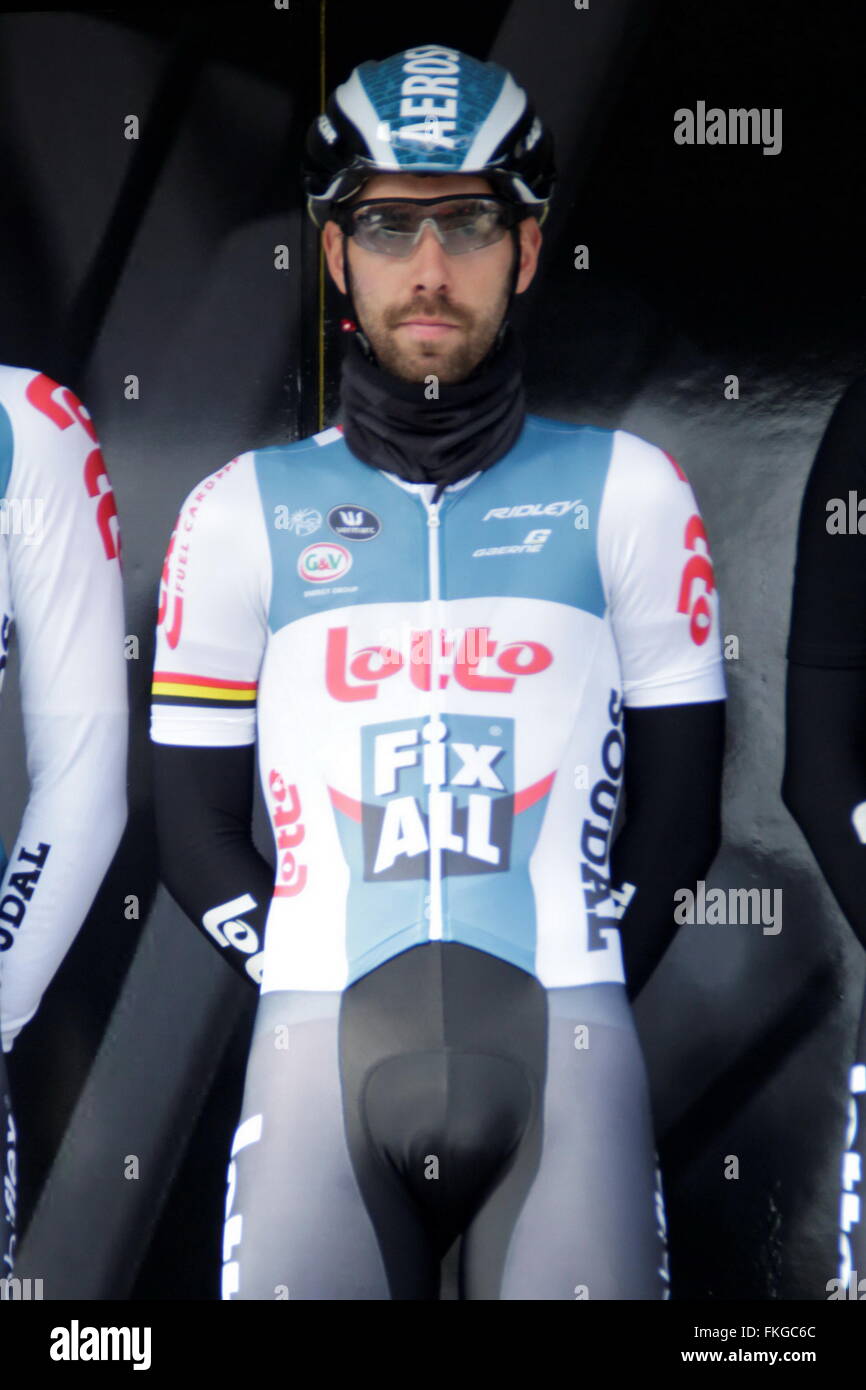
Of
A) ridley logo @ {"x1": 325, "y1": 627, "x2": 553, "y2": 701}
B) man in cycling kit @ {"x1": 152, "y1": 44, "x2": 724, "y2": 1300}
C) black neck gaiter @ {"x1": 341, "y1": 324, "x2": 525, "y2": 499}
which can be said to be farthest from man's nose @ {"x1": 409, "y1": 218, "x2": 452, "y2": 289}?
ridley logo @ {"x1": 325, "y1": 627, "x2": 553, "y2": 701}

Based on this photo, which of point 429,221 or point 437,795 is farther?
point 429,221

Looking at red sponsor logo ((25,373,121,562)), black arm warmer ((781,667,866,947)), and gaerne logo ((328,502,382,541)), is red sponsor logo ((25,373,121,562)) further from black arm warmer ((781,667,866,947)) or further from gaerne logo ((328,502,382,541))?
black arm warmer ((781,667,866,947))

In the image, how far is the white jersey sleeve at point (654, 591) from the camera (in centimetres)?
241

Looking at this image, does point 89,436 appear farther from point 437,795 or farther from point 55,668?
point 437,795

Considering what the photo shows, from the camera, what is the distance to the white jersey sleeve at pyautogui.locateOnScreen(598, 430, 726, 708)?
7.89ft

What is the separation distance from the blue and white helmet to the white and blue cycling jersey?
0.37 meters

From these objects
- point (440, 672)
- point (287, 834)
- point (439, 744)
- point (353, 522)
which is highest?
point (353, 522)

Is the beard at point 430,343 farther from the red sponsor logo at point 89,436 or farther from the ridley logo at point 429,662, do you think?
the red sponsor logo at point 89,436

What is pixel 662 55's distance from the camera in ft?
8.96

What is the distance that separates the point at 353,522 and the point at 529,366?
530mm

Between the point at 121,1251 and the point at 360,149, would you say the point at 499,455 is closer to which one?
the point at 360,149

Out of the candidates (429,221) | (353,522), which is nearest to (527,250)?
(429,221)

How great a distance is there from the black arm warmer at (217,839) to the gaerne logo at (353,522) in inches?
13.2

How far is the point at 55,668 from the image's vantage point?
2658 mm
